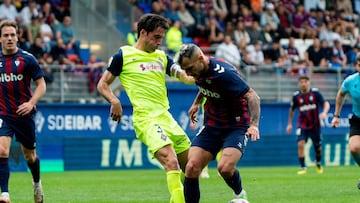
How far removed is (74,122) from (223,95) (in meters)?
17.4

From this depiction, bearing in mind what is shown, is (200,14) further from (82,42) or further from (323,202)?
(323,202)

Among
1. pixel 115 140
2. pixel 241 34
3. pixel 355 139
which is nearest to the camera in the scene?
pixel 355 139

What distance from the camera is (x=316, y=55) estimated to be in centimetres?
3303

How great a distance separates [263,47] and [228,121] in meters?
21.0

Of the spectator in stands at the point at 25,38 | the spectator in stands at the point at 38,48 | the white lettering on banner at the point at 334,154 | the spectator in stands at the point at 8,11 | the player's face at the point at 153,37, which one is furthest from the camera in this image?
the white lettering on banner at the point at 334,154

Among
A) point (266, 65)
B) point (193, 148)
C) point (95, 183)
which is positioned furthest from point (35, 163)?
point (266, 65)

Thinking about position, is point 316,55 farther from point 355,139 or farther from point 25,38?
point 355,139

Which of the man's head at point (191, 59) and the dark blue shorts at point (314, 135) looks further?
the dark blue shorts at point (314, 135)

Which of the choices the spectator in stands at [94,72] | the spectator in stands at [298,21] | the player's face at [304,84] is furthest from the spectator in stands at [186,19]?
the player's face at [304,84]

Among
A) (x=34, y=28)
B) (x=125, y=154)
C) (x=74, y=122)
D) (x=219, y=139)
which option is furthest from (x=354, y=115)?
(x=34, y=28)

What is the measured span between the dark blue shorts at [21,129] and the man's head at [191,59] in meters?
2.95

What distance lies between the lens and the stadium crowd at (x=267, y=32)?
1231 inches

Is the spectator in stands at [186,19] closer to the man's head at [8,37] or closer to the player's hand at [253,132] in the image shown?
the man's head at [8,37]

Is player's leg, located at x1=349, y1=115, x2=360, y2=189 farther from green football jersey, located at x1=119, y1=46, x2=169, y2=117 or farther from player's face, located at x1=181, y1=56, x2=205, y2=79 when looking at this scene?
player's face, located at x1=181, y1=56, x2=205, y2=79
